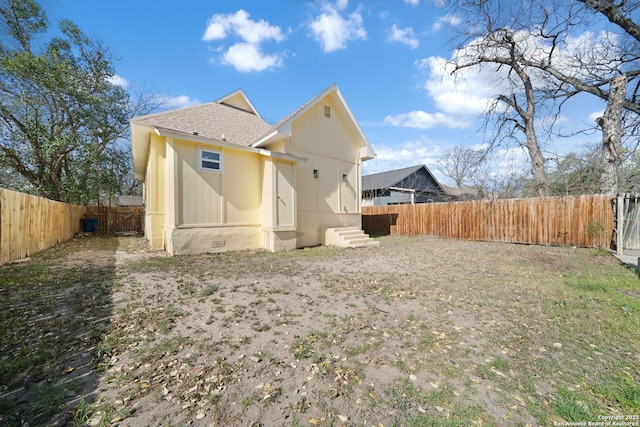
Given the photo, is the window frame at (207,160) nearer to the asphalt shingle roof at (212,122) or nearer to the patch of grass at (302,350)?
the asphalt shingle roof at (212,122)

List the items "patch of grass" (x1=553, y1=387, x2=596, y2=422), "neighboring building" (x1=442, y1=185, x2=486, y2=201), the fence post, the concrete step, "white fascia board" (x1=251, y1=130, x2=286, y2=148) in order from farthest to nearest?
"neighboring building" (x1=442, y1=185, x2=486, y2=201) → the concrete step → "white fascia board" (x1=251, y1=130, x2=286, y2=148) → the fence post → "patch of grass" (x1=553, y1=387, x2=596, y2=422)

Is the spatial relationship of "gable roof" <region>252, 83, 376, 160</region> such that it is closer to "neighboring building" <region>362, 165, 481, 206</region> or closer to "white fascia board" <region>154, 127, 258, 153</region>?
"white fascia board" <region>154, 127, 258, 153</region>

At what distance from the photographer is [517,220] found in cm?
1105

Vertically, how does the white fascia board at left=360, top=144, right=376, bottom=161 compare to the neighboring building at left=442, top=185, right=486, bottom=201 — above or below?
above

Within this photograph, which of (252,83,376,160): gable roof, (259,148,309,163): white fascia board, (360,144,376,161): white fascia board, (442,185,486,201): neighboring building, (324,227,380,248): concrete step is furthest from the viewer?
(442,185,486,201): neighboring building

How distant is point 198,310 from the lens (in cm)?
378

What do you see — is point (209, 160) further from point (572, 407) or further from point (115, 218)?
point (115, 218)

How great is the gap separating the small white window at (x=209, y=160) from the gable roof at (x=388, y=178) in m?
17.0

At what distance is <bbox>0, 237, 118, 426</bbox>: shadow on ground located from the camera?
196 centimetres

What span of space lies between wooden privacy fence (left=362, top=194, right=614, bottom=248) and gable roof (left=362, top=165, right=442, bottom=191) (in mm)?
7420

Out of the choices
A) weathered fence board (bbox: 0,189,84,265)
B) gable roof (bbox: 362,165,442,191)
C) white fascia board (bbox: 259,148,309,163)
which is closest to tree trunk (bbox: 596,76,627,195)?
white fascia board (bbox: 259,148,309,163)

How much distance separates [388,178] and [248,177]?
17.9 metres

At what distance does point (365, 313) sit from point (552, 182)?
1938 cm

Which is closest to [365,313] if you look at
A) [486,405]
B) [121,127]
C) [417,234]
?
[486,405]
